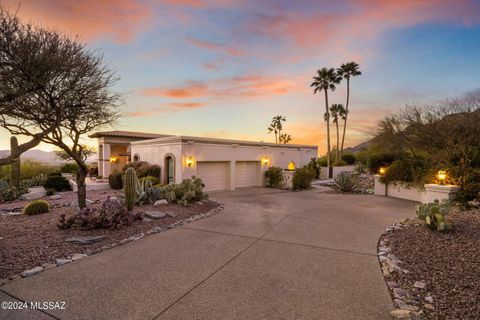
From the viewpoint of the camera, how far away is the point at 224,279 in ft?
13.5

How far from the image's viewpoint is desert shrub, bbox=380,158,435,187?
39.7 ft

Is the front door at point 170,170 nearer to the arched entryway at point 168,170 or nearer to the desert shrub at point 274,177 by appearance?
the arched entryway at point 168,170

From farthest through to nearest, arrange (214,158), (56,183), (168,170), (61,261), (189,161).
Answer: (56,183)
(214,158)
(168,170)
(189,161)
(61,261)

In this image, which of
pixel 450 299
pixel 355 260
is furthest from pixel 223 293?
pixel 450 299

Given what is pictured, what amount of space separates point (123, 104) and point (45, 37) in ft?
10.3

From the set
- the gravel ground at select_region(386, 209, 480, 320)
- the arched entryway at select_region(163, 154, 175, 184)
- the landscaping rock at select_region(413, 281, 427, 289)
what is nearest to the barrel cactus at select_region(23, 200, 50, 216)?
the arched entryway at select_region(163, 154, 175, 184)

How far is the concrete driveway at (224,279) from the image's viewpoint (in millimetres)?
3271

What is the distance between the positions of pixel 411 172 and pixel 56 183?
69.5 ft

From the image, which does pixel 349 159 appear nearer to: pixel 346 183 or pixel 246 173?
pixel 346 183

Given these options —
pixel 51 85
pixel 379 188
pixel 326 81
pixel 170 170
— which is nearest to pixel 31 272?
pixel 51 85

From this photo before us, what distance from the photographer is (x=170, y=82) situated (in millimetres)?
14297

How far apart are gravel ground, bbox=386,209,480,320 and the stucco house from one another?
10931 millimetres

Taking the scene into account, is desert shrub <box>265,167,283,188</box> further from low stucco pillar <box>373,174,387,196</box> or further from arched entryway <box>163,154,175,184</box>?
arched entryway <box>163,154,175,184</box>

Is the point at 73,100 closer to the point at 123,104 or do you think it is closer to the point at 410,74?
the point at 123,104
